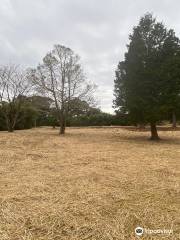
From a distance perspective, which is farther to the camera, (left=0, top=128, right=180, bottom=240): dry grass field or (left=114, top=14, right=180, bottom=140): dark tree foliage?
(left=114, top=14, right=180, bottom=140): dark tree foliage

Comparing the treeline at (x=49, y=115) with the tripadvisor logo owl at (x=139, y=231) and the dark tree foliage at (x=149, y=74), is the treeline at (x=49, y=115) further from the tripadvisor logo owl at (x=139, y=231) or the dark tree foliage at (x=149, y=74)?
the tripadvisor logo owl at (x=139, y=231)


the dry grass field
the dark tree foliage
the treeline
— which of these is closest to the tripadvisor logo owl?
the dry grass field

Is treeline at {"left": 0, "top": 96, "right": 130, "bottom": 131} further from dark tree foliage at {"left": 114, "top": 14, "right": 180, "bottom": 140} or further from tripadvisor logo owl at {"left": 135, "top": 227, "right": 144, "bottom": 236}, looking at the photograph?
tripadvisor logo owl at {"left": 135, "top": 227, "right": 144, "bottom": 236}

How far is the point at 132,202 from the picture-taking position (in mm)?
4473

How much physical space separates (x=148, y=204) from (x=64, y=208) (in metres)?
1.37

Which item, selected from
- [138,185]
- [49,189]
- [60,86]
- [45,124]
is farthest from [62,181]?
[45,124]

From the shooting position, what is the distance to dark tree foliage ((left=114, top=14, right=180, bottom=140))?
1593 centimetres

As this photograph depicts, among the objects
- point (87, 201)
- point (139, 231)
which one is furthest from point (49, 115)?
point (139, 231)

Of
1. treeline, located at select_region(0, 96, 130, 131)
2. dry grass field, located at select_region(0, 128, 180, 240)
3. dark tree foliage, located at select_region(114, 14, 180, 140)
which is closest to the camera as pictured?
dry grass field, located at select_region(0, 128, 180, 240)

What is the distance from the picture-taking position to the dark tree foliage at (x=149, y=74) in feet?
52.3

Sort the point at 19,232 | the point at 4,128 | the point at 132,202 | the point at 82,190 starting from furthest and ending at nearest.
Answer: the point at 4,128 < the point at 82,190 < the point at 132,202 < the point at 19,232

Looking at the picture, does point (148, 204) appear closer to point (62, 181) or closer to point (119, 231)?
point (119, 231)

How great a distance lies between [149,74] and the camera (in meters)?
16.3

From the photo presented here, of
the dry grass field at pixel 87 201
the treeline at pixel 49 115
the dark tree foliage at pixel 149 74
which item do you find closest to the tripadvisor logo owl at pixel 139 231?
the dry grass field at pixel 87 201
